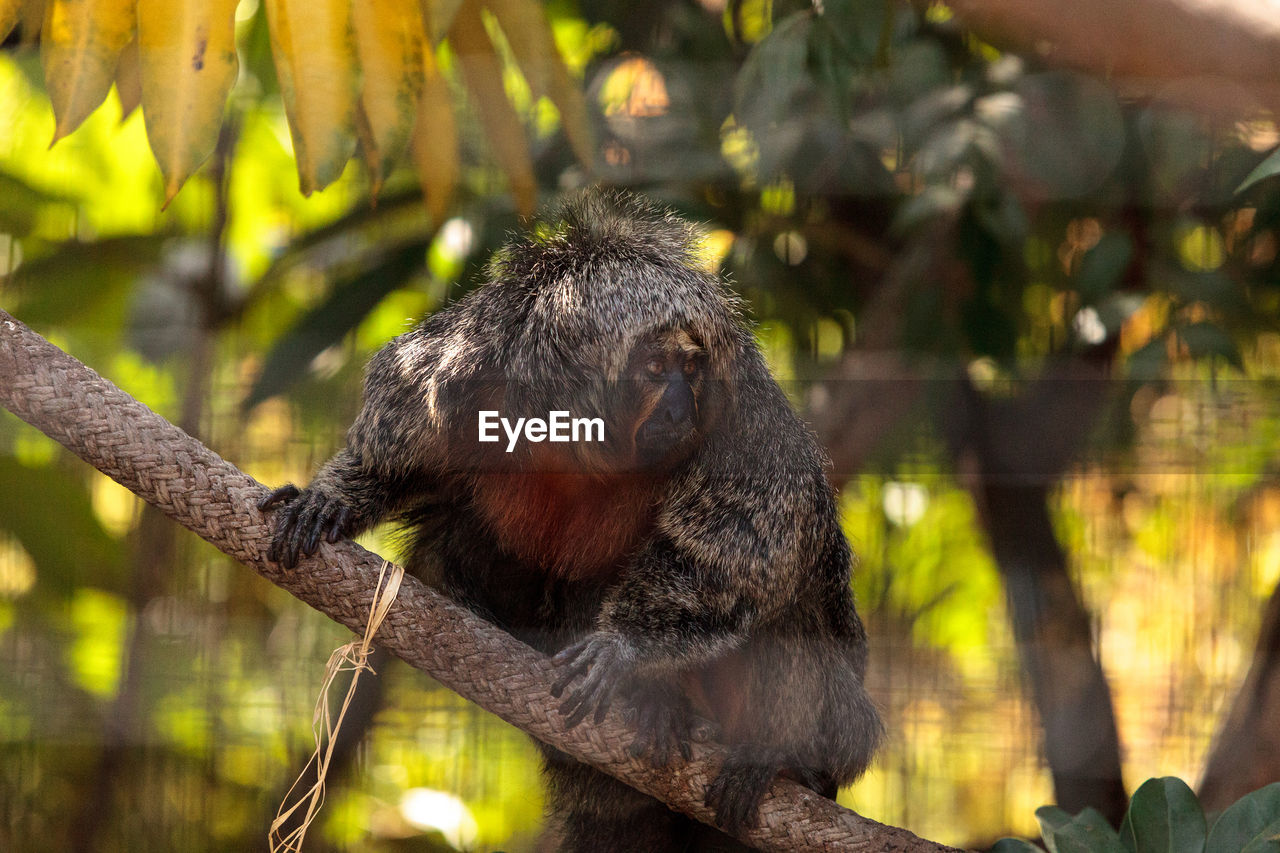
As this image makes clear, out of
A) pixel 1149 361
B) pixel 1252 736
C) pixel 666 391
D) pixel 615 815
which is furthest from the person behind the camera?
pixel 1252 736

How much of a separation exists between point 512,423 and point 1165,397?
1.03 meters

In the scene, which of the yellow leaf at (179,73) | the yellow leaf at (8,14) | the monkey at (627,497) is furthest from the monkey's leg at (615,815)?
the yellow leaf at (8,14)

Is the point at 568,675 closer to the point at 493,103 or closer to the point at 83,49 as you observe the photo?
the point at 493,103

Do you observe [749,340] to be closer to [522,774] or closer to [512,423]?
[512,423]

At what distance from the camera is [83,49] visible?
1167 mm

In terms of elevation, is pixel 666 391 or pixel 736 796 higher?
pixel 666 391

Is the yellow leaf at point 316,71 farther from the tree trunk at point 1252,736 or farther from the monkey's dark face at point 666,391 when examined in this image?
the tree trunk at point 1252,736

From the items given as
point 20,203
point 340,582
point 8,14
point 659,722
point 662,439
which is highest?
point 8,14

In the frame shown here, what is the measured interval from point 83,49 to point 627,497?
0.78m

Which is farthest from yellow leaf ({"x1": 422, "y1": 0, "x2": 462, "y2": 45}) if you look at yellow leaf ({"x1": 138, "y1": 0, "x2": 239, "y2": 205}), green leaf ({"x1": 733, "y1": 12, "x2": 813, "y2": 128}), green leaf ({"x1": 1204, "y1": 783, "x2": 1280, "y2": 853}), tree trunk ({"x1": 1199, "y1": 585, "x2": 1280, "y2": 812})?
tree trunk ({"x1": 1199, "y1": 585, "x2": 1280, "y2": 812})

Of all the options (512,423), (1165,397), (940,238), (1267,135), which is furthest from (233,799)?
(1267,135)

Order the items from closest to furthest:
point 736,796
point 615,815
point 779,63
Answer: point 736,796 < point 779,63 < point 615,815

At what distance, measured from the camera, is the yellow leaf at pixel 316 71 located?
1.14m

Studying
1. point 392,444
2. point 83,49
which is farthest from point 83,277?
point 392,444
